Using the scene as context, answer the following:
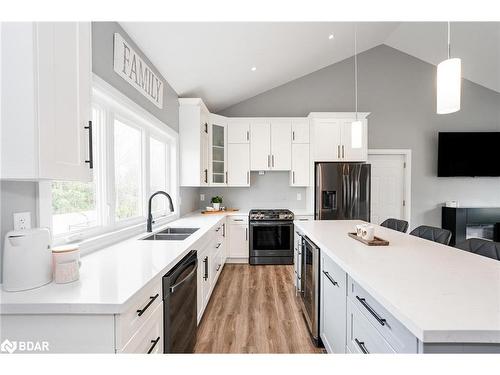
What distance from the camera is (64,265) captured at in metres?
1.06

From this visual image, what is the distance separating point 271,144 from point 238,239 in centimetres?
171

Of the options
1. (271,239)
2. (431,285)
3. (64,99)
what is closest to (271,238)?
(271,239)

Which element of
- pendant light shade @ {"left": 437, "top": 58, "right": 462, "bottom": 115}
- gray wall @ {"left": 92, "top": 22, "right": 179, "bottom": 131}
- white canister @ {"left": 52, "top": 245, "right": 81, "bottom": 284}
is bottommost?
white canister @ {"left": 52, "top": 245, "right": 81, "bottom": 284}

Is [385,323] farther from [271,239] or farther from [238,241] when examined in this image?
[238,241]

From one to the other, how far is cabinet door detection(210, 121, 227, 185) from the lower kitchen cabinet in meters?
2.60

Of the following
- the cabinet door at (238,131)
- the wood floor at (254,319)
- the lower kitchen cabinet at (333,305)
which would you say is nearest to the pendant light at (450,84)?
the lower kitchen cabinet at (333,305)

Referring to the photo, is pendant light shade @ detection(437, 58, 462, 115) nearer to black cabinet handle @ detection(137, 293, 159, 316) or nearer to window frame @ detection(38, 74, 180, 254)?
black cabinet handle @ detection(137, 293, 159, 316)

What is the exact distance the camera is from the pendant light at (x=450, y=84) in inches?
52.6

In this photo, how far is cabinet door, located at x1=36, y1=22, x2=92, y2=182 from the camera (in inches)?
34.4

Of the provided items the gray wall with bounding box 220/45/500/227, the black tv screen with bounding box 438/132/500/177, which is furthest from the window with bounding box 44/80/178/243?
the black tv screen with bounding box 438/132/500/177

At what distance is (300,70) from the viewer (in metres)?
4.21

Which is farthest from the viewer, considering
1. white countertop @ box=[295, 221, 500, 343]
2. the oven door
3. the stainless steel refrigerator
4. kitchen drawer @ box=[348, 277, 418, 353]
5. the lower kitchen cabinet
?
the oven door
